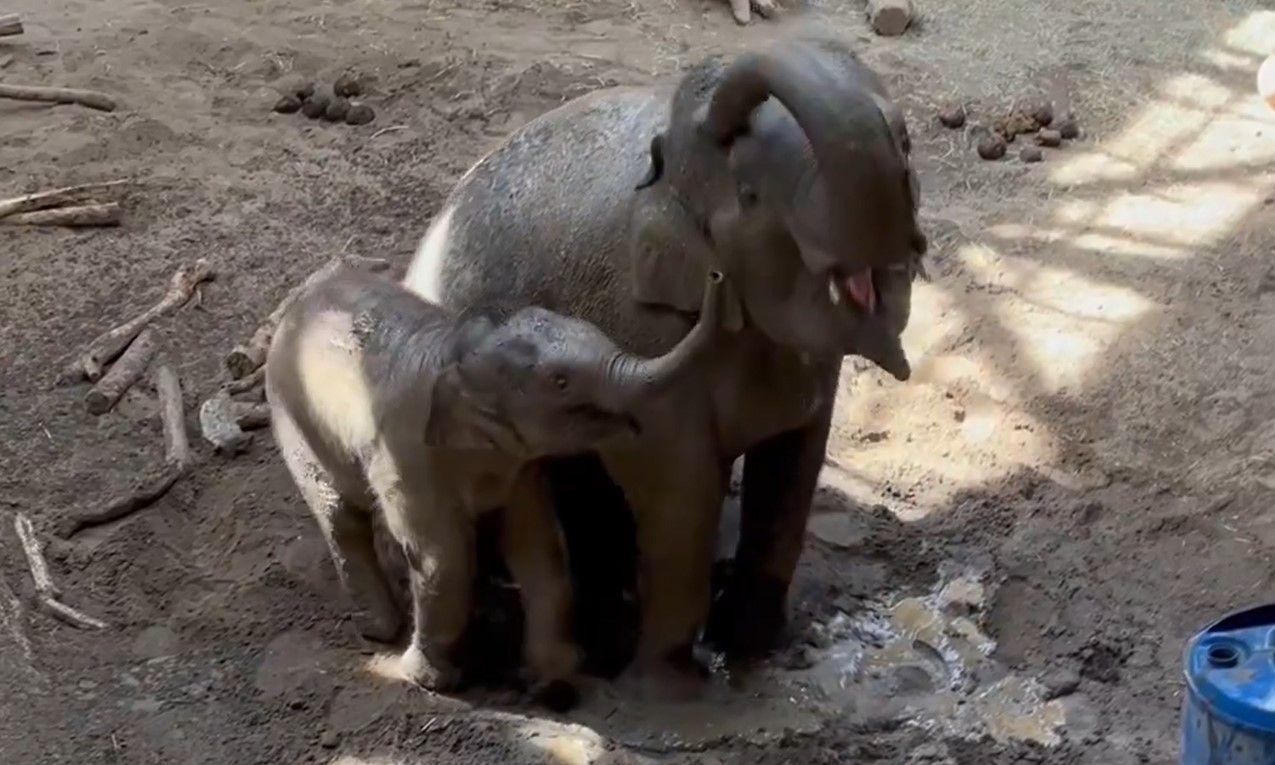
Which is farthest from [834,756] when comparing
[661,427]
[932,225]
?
[932,225]

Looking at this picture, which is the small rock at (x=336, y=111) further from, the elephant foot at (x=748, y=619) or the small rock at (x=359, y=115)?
the elephant foot at (x=748, y=619)

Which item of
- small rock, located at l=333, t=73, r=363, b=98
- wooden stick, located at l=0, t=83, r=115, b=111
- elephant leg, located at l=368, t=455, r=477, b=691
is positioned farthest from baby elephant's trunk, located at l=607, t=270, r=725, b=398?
wooden stick, located at l=0, t=83, r=115, b=111

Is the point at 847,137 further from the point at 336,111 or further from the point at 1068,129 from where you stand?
the point at 336,111

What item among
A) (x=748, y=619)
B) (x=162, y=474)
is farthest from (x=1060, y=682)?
(x=162, y=474)

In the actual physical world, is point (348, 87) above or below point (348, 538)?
below

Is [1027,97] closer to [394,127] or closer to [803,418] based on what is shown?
[394,127]

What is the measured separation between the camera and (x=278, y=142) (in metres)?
6.43

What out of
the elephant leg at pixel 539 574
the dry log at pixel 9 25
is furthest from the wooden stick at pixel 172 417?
the dry log at pixel 9 25

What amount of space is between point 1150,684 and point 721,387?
4.17 ft

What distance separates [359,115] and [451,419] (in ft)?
12.4

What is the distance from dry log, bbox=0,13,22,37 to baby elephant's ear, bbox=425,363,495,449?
5.23 meters

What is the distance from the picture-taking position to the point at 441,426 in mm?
3137

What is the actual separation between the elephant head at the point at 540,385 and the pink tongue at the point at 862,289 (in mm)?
325

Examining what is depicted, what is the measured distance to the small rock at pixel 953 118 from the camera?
259 inches
